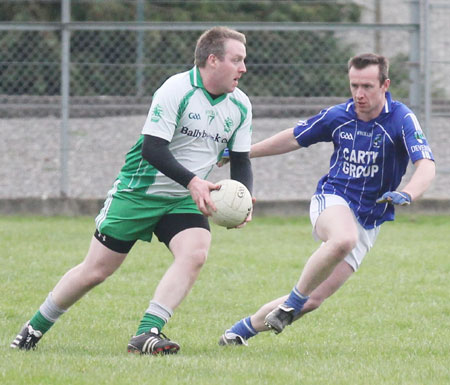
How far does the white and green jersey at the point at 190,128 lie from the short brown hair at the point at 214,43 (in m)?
0.09

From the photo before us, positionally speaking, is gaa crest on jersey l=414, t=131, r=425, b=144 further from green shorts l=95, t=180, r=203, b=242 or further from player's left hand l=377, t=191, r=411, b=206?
green shorts l=95, t=180, r=203, b=242

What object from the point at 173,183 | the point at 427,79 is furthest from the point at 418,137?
the point at 427,79

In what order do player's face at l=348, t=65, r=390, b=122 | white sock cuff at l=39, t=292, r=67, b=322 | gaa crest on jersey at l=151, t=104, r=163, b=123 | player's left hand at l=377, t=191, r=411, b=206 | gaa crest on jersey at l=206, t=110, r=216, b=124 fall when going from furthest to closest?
player's face at l=348, t=65, r=390, b=122
white sock cuff at l=39, t=292, r=67, b=322
gaa crest on jersey at l=206, t=110, r=216, b=124
gaa crest on jersey at l=151, t=104, r=163, b=123
player's left hand at l=377, t=191, r=411, b=206

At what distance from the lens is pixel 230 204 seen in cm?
551

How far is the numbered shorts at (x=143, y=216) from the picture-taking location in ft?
18.8

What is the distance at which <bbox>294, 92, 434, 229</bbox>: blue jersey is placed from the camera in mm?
6078

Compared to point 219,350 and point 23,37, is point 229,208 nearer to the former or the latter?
point 219,350

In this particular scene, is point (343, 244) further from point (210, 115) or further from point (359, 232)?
point (210, 115)

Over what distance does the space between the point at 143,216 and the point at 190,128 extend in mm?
558

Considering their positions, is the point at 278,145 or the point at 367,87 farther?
the point at 278,145

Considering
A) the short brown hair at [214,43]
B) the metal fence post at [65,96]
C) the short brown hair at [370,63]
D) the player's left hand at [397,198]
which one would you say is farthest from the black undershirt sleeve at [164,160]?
the metal fence post at [65,96]

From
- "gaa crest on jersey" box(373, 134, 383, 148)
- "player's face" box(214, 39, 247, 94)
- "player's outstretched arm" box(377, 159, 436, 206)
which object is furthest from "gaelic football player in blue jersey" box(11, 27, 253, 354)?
"player's outstretched arm" box(377, 159, 436, 206)

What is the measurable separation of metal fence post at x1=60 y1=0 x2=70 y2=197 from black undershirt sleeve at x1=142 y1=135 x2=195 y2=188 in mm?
7137

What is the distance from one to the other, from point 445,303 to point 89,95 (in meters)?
7.09
